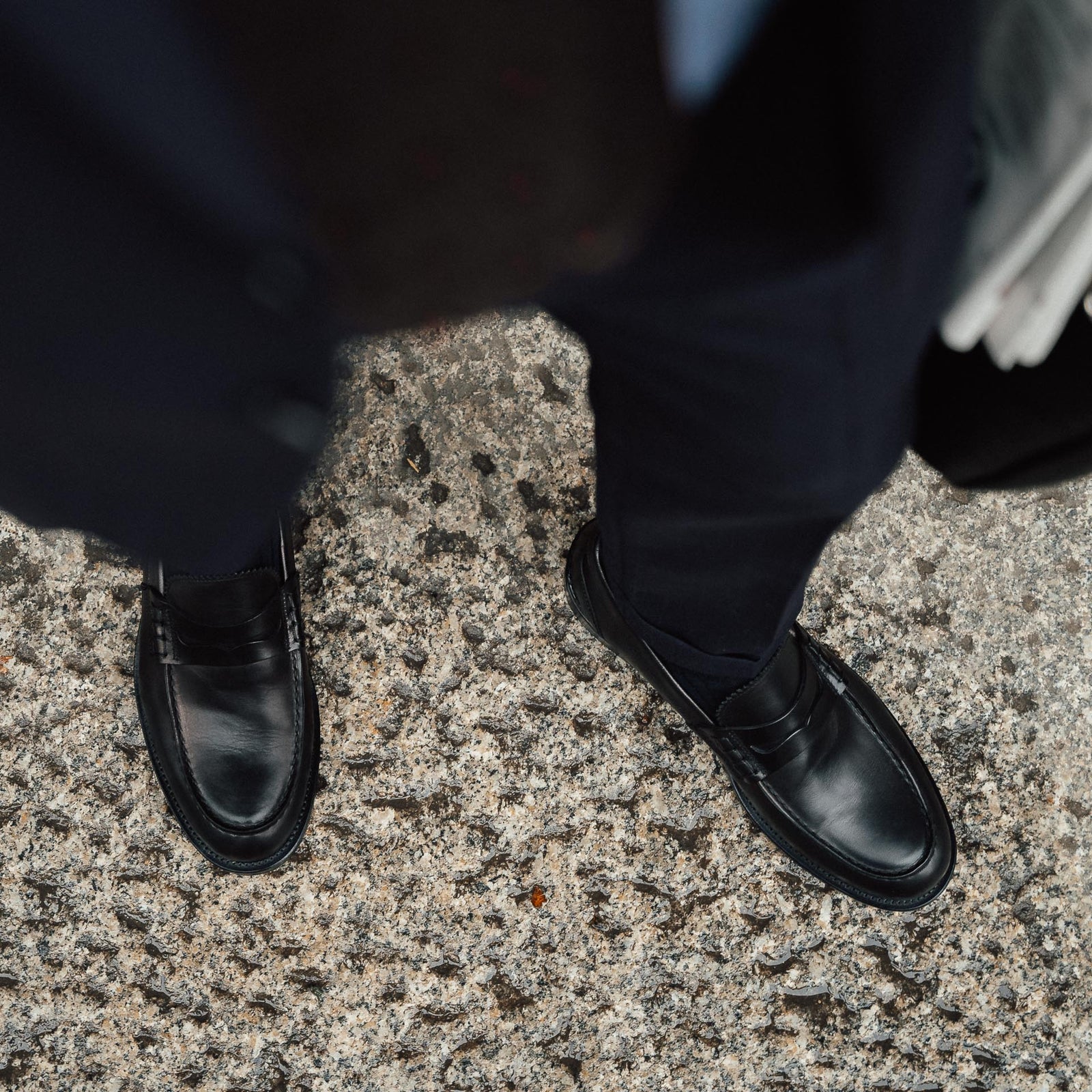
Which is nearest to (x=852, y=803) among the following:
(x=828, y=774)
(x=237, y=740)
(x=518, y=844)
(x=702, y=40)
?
(x=828, y=774)

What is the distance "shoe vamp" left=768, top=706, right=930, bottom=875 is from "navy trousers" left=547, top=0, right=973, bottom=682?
43 cm

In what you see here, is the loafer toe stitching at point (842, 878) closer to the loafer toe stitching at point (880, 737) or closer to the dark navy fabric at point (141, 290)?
the loafer toe stitching at point (880, 737)

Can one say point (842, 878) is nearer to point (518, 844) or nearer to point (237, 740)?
point (518, 844)

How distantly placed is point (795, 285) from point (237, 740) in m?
0.83

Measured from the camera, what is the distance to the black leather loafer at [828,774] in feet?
3.07

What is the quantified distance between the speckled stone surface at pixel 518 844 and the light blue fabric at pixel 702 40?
804 millimetres

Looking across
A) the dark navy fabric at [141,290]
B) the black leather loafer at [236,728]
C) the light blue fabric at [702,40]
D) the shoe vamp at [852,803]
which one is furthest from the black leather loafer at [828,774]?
the light blue fabric at [702,40]

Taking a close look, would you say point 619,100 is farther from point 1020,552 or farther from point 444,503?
point 1020,552

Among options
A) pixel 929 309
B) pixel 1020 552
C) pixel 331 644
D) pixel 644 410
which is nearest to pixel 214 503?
pixel 644 410

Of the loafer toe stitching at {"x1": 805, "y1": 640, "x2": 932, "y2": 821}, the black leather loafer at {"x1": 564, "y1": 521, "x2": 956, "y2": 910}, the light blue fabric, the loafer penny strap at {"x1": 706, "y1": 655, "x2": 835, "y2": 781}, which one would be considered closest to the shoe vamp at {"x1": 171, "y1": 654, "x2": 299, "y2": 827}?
the black leather loafer at {"x1": 564, "y1": 521, "x2": 956, "y2": 910}

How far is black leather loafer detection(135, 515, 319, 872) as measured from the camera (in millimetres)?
953

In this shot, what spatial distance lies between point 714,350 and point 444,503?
0.70 metres

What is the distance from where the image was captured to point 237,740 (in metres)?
0.98

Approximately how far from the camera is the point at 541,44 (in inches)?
10.7
